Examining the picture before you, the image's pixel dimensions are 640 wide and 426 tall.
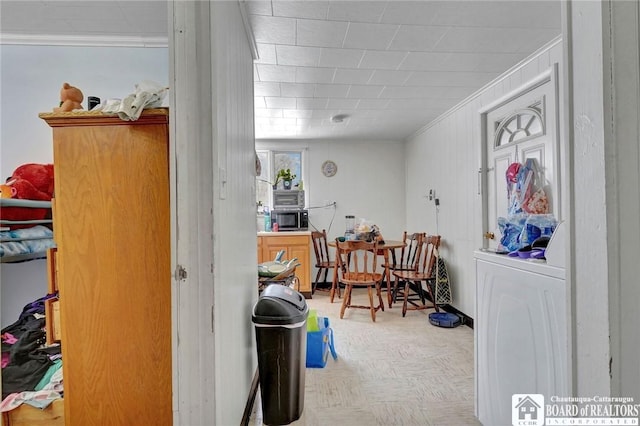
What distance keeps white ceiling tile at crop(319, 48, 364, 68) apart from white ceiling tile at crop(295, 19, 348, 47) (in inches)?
3.7

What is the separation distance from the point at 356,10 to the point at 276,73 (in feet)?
3.14

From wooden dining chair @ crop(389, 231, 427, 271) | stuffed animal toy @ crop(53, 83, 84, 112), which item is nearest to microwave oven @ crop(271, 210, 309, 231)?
wooden dining chair @ crop(389, 231, 427, 271)

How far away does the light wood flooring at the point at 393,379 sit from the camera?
188 cm

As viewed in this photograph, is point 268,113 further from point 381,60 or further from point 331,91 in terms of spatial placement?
point 381,60

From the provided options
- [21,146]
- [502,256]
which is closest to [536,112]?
[502,256]

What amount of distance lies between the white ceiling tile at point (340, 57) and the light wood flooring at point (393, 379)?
2.35 m

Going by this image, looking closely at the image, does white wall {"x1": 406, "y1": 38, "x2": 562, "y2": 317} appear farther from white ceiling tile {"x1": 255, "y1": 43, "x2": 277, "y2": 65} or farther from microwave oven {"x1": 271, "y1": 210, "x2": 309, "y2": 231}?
white ceiling tile {"x1": 255, "y1": 43, "x2": 277, "y2": 65}

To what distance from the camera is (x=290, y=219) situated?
186 inches

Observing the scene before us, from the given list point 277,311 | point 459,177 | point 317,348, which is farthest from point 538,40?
point 317,348

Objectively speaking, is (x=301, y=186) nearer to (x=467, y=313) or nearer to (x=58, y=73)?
(x=467, y=313)

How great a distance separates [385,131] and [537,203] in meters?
2.64

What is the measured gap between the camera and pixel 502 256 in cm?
153

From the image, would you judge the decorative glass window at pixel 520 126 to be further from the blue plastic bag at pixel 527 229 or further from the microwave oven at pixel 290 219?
the microwave oven at pixel 290 219

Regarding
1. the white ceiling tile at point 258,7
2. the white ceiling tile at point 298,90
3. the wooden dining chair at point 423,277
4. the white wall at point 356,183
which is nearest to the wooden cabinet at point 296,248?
the white wall at point 356,183
